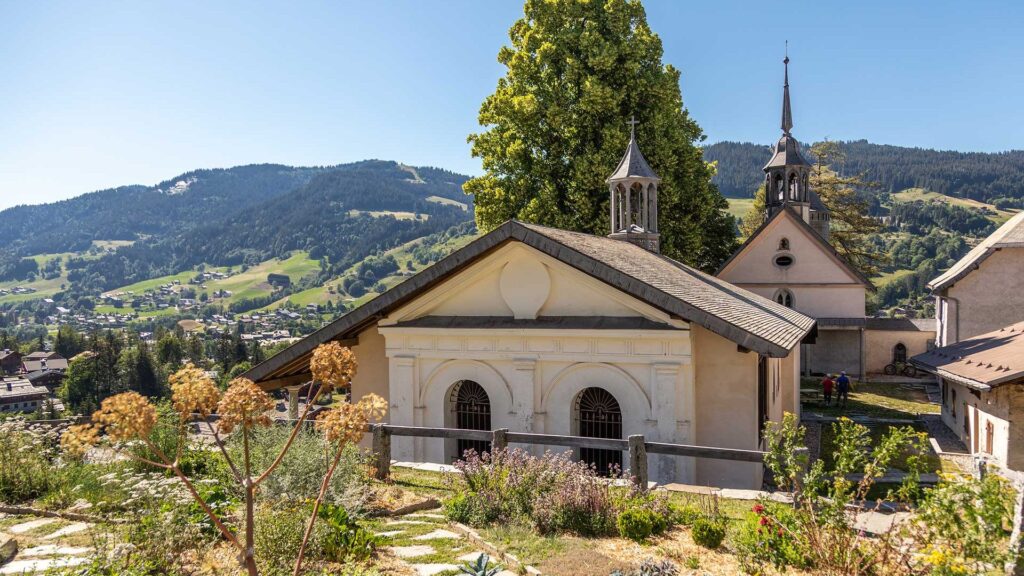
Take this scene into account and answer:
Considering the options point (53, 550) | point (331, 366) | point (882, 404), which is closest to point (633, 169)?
point (331, 366)

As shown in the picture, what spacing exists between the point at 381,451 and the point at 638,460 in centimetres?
399

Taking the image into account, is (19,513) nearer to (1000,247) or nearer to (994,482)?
(994,482)

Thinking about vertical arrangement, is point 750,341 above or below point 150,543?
above

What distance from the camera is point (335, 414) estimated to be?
5.06 meters

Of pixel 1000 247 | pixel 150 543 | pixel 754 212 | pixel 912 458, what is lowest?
pixel 150 543

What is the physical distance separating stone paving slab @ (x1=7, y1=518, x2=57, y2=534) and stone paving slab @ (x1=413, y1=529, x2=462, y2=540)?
16.4 ft

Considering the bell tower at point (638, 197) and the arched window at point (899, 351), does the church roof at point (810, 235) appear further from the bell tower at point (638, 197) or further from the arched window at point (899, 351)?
the bell tower at point (638, 197)

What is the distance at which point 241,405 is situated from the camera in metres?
4.66

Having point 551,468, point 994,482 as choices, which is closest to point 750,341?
point 551,468

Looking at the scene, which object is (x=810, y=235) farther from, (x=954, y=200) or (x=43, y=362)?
(x=954, y=200)

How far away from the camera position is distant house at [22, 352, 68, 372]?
9431cm

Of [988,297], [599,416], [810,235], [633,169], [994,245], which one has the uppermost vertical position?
[633,169]

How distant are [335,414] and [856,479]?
1235 centimetres

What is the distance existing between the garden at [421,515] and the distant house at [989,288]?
2231cm
